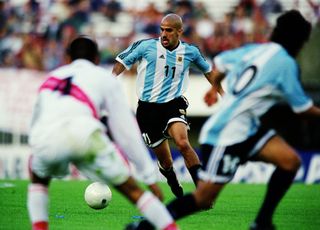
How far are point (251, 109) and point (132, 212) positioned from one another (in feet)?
13.7

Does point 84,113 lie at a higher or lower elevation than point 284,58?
lower

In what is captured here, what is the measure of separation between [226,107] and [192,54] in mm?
4987

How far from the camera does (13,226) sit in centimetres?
937

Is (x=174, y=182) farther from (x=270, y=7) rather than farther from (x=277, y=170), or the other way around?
(x=270, y=7)

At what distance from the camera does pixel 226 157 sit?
24.1 feet

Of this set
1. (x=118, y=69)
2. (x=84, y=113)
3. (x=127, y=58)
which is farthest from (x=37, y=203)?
(x=127, y=58)

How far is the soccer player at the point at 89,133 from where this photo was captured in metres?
6.73

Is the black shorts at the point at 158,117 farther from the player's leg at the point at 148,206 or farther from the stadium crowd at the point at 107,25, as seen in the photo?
the stadium crowd at the point at 107,25

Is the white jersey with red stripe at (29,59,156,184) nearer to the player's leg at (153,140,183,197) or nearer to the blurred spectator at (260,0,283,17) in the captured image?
the player's leg at (153,140,183,197)

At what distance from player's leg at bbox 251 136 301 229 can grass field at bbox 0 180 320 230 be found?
1.81 metres

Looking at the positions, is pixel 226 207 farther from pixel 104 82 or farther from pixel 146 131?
pixel 104 82

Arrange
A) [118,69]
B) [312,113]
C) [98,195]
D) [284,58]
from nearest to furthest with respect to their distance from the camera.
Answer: [284,58]
[312,113]
[98,195]
[118,69]

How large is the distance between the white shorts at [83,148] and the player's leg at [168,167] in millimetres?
5393

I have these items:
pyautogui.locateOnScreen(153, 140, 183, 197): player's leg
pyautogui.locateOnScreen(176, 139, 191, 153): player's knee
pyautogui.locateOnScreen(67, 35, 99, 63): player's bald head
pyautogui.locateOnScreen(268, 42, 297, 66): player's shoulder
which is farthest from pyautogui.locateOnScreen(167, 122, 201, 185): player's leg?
pyautogui.locateOnScreen(67, 35, 99, 63): player's bald head
